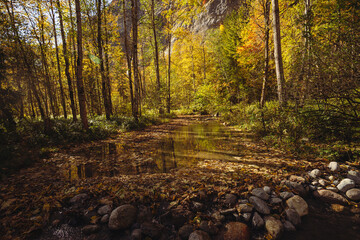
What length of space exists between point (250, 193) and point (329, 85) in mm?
3671

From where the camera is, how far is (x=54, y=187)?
144 inches

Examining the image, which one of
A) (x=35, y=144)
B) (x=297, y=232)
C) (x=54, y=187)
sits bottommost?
(x=297, y=232)

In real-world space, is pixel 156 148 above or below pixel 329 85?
below

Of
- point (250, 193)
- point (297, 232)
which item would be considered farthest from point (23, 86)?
point (297, 232)

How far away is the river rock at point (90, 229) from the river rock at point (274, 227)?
9.34ft

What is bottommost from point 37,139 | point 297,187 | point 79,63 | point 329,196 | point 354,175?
point 329,196

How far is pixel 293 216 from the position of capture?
2729 mm

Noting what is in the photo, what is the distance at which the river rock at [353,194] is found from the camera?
3031mm

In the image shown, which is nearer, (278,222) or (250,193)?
(278,222)

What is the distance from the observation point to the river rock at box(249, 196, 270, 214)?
2810 mm

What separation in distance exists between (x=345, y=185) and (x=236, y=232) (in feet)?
9.20

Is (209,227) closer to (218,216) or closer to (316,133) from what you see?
(218,216)

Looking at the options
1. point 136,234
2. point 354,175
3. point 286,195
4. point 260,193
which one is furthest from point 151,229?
point 354,175

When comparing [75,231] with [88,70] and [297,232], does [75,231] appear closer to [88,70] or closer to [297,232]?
[297,232]
